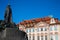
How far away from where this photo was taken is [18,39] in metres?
16.8

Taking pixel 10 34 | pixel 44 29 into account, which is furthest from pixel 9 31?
pixel 44 29

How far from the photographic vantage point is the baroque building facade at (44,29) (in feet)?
135

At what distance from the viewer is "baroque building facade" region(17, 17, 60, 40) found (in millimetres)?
41156

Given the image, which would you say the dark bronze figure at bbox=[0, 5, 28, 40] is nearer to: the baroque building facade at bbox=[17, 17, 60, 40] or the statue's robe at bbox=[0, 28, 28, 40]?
the statue's robe at bbox=[0, 28, 28, 40]

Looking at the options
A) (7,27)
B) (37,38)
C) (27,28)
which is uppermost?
(27,28)

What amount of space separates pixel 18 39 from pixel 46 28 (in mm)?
26313

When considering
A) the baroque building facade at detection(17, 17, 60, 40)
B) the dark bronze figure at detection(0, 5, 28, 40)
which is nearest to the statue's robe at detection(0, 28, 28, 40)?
the dark bronze figure at detection(0, 5, 28, 40)

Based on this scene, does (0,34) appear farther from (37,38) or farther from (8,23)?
(37,38)

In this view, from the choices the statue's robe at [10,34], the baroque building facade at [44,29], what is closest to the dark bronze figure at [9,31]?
the statue's robe at [10,34]

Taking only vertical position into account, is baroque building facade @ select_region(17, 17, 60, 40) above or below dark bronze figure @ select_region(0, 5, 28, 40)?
above

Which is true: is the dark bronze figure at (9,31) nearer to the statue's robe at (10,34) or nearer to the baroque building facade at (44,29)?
the statue's robe at (10,34)

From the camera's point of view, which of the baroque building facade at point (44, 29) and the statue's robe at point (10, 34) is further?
the baroque building facade at point (44, 29)

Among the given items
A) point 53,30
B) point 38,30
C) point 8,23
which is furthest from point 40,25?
point 8,23

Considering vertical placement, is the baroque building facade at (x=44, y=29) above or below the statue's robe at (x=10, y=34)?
above
